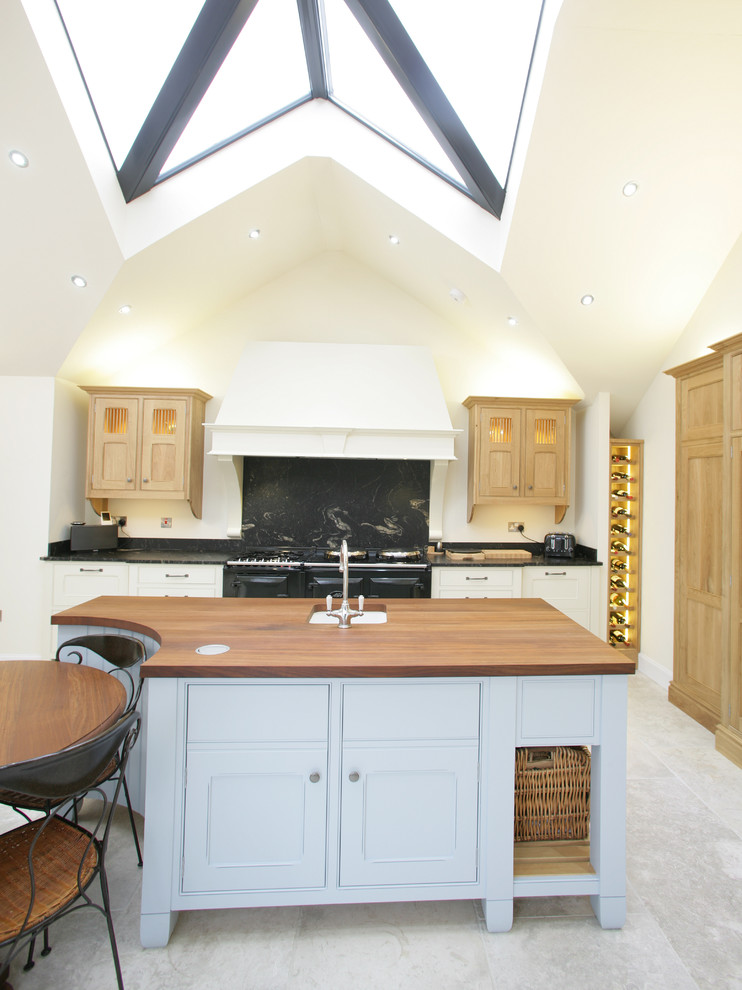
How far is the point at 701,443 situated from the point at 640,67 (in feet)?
6.73

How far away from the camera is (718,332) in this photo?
3.54 metres

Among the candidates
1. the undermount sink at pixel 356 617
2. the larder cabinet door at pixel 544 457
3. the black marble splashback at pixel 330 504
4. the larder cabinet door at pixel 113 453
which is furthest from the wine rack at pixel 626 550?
the larder cabinet door at pixel 113 453

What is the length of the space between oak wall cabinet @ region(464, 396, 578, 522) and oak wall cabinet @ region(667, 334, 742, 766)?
3.41ft

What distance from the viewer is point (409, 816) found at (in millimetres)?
1787

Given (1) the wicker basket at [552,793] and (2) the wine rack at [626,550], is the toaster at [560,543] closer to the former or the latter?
(2) the wine rack at [626,550]

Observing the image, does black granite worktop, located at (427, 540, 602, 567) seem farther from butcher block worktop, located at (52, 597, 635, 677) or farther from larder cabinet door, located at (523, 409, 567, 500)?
butcher block worktop, located at (52, 597, 635, 677)

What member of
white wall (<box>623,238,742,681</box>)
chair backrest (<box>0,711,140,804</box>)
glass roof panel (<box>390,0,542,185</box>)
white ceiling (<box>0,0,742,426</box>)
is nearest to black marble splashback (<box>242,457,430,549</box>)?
white ceiling (<box>0,0,742,426</box>)

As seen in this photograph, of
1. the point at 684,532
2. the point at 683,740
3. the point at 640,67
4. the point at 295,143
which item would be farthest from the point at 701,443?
the point at 295,143

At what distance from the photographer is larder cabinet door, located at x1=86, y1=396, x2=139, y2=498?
4.46 metres

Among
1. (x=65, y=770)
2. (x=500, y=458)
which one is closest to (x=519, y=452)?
(x=500, y=458)

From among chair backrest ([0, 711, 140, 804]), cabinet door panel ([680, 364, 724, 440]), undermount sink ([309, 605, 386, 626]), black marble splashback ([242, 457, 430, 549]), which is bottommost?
chair backrest ([0, 711, 140, 804])

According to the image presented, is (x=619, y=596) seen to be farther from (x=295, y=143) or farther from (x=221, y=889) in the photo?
(x=295, y=143)

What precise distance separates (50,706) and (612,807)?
71.9 inches

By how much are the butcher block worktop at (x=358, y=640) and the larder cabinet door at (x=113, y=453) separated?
2.00m
